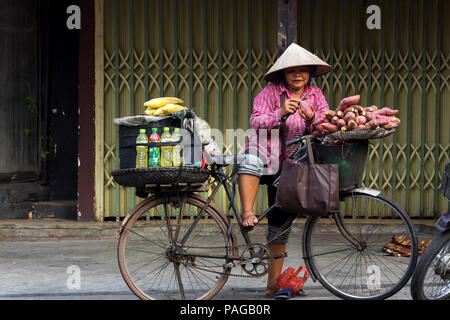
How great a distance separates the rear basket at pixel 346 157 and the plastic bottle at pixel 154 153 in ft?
3.34

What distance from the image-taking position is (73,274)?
18.4 feet

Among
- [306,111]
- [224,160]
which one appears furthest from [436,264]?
[224,160]

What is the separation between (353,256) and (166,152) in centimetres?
160

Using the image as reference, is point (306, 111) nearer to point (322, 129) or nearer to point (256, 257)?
point (322, 129)

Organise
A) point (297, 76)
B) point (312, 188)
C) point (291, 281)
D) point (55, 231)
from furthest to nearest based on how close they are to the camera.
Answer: point (55, 231) < point (291, 281) < point (297, 76) < point (312, 188)

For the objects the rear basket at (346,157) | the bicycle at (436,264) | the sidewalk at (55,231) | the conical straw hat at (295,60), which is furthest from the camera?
the sidewalk at (55,231)

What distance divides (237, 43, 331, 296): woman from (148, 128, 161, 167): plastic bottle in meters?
0.61

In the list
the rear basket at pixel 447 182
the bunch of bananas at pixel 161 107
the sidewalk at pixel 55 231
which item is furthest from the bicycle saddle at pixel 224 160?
the sidewalk at pixel 55 231

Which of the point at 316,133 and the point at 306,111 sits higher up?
the point at 306,111

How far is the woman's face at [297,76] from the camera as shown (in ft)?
15.3

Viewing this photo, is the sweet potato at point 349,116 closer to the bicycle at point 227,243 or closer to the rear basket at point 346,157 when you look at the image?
the rear basket at point 346,157

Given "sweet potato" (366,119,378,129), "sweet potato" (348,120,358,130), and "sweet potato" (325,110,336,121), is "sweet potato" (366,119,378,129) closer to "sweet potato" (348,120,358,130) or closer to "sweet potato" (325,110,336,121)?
"sweet potato" (348,120,358,130)

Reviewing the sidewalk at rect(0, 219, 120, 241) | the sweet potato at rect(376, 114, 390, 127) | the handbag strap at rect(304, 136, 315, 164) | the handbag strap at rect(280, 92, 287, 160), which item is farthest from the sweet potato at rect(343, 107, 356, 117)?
the sidewalk at rect(0, 219, 120, 241)
